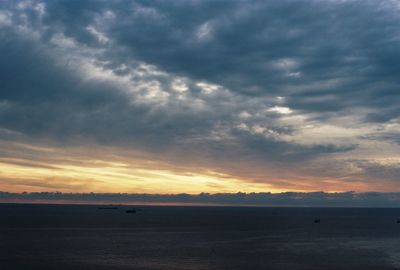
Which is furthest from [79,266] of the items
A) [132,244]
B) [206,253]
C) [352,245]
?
[352,245]

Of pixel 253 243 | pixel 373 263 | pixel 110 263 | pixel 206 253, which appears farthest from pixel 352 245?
pixel 110 263

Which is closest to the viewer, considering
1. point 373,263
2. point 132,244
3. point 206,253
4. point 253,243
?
point 373,263

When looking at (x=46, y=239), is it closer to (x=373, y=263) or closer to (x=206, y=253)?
(x=206, y=253)

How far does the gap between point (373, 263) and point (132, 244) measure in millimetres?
60947

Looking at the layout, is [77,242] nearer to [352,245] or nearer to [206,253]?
[206,253]

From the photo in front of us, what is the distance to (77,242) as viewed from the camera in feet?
412

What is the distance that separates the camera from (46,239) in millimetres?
132375

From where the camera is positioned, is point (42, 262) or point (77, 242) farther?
point (77, 242)

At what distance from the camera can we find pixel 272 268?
283 ft

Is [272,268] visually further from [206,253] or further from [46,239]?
[46,239]

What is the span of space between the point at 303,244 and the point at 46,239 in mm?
73130

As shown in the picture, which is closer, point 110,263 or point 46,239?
point 110,263

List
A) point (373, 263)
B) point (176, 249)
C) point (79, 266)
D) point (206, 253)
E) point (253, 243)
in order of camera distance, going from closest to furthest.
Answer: point (79, 266) < point (373, 263) < point (206, 253) < point (176, 249) < point (253, 243)

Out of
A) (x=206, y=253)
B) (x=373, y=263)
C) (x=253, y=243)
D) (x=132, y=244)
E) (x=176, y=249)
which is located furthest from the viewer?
(x=253, y=243)
